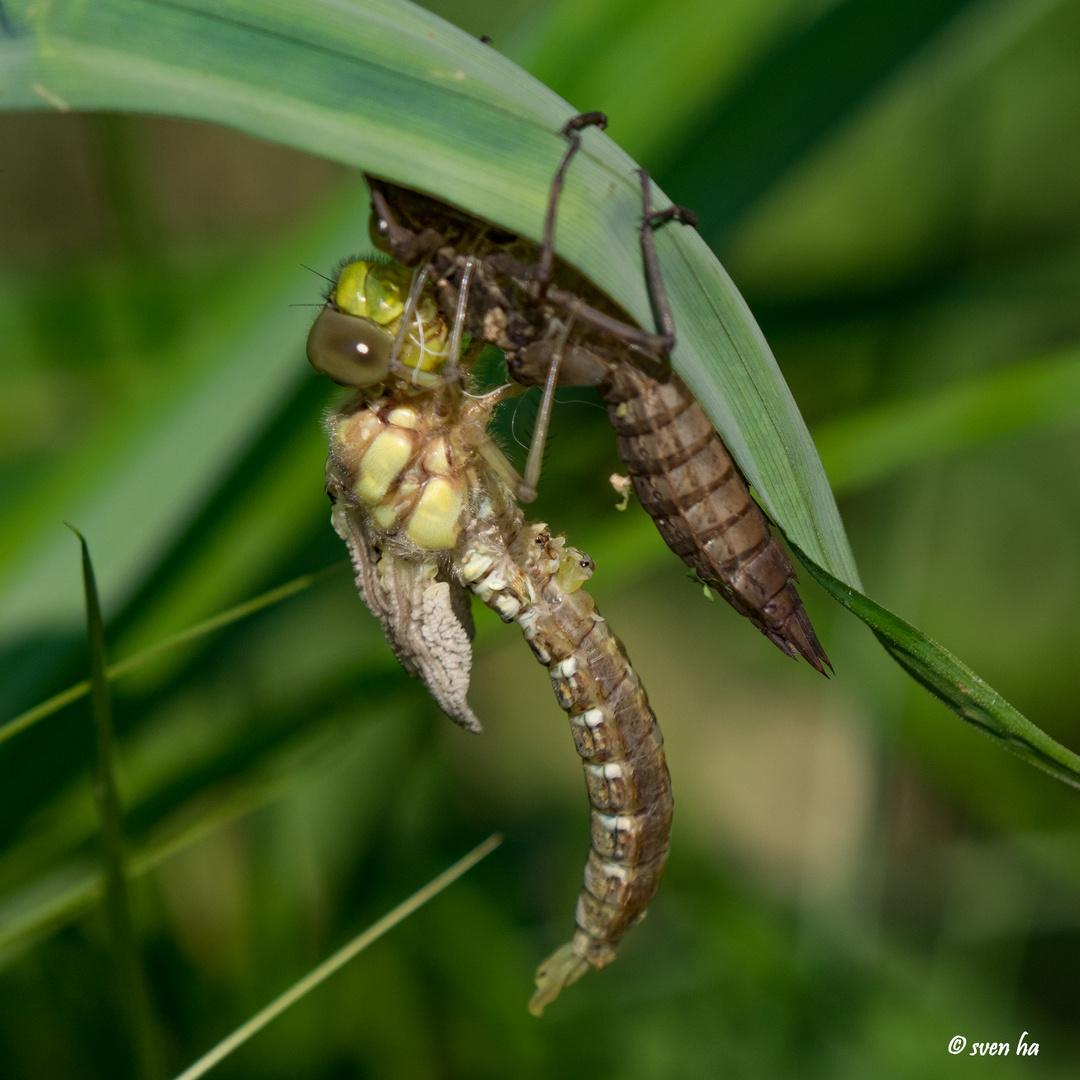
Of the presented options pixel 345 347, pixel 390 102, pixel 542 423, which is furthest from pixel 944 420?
pixel 390 102

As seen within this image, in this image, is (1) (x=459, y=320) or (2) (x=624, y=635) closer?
(1) (x=459, y=320)

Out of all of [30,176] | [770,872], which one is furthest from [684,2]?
[30,176]

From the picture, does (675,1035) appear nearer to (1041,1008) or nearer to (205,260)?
(1041,1008)

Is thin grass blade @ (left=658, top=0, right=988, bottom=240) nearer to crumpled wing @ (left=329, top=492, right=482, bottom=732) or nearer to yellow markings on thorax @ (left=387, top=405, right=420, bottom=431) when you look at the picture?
yellow markings on thorax @ (left=387, top=405, right=420, bottom=431)

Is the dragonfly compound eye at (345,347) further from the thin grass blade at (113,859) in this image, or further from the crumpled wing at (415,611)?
the thin grass blade at (113,859)

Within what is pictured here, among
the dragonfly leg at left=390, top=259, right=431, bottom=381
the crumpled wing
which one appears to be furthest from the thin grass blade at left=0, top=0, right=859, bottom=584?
the crumpled wing

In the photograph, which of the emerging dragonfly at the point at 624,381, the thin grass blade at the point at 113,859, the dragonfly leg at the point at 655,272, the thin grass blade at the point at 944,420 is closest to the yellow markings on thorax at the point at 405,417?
the emerging dragonfly at the point at 624,381

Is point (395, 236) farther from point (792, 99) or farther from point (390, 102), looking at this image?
point (792, 99)
